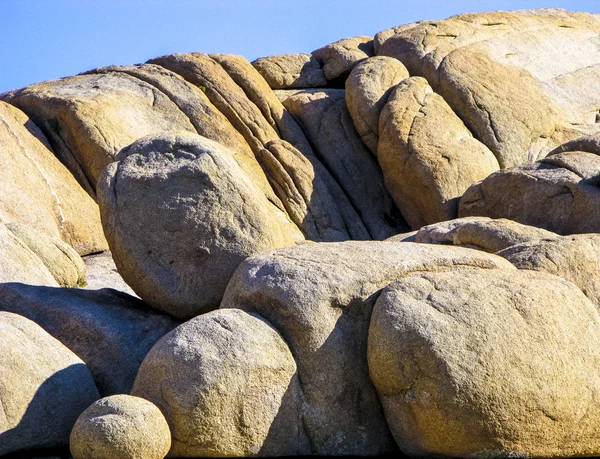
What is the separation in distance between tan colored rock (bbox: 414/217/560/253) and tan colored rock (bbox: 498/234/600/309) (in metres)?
0.98

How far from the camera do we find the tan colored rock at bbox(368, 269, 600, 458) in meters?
8.01

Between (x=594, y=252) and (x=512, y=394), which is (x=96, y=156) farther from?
(x=512, y=394)

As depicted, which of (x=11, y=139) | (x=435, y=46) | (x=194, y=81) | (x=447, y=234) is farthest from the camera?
(x=435, y=46)

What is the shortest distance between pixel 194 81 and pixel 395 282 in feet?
40.4

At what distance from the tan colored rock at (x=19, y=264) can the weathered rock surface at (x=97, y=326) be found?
611mm

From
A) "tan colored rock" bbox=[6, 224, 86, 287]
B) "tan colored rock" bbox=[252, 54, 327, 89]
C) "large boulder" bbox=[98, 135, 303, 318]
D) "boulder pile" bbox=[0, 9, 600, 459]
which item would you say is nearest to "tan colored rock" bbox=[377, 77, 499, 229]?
"tan colored rock" bbox=[252, 54, 327, 89]

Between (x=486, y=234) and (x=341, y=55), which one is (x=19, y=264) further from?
(x=341, y=55)

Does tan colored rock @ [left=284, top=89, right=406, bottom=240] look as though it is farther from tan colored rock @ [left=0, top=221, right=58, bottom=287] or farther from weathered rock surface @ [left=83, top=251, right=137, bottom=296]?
tan colored rock @ [left=0, top=221, right=58, bottom=287]

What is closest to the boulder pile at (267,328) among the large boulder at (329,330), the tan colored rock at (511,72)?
the large boulder at (329,330)

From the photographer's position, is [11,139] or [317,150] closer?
[11,139]

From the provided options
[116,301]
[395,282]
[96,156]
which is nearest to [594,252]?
[395,282]

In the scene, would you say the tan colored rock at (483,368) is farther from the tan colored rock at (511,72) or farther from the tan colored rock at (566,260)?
the tan colored rock at (511,72)

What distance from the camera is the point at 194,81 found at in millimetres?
20141

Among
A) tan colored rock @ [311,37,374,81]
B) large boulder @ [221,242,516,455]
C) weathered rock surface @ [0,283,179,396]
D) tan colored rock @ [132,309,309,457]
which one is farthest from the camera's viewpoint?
tan colored rock @ [311,37,374,81]
